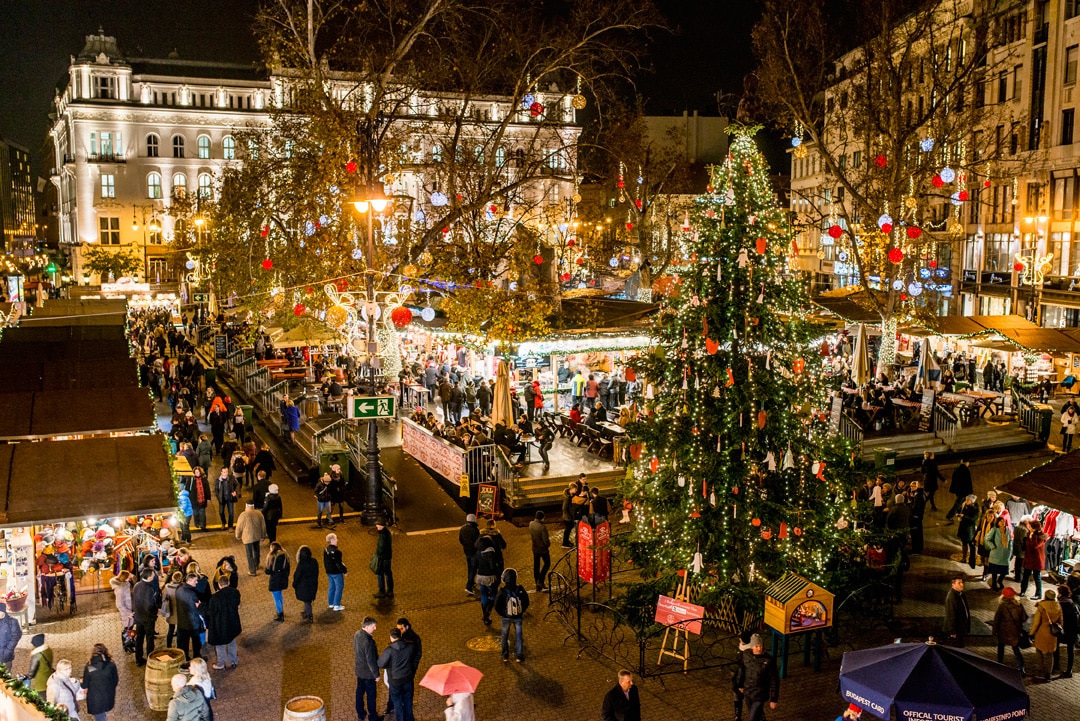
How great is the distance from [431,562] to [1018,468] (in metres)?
14.6

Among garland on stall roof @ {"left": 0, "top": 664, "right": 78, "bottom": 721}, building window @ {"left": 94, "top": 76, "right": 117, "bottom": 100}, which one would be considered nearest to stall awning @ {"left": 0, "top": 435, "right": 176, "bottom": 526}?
garland on stall roof @ {"left": 0, "top": 664, "right": 78, "bottom": 721}

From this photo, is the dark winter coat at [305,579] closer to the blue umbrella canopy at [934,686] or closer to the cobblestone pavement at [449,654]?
the cobblestone pavement at [449,654]

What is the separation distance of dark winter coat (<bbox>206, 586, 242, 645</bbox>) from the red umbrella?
142 inches

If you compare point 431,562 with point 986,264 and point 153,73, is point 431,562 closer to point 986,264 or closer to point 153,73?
point 986,264

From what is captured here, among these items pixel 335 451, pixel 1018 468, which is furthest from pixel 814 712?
pixel 1018 468

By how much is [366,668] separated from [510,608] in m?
2.25

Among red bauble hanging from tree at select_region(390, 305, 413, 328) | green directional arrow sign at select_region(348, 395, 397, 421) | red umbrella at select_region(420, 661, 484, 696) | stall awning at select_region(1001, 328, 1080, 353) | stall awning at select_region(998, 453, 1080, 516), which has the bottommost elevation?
red umbrella at select_region(420, 661, 484, 696)

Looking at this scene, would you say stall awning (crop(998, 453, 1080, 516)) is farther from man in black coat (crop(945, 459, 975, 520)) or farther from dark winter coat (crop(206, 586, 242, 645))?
dark winter coat (crop(206, 586, 242, 645))

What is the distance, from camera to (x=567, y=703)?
1089 cm

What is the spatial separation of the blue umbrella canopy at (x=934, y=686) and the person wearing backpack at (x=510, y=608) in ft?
14.3

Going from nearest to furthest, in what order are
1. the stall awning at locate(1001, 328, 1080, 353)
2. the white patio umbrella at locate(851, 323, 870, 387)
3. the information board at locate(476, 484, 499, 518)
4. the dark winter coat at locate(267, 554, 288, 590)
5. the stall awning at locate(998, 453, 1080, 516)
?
the stall awning at locate(998, 453, 1080, 516)
the dark winter coat at locate(267, 554, 288, 590)
the information board at locate(476, 484, 499, 518)
the stall awning at locate(1001, 328, 1080, 353)
the white patio umbrella at locate(851, 323, 870, 387)

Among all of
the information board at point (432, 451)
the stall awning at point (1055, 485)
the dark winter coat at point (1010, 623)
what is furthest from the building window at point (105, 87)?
the dark winter coat at point (1010, 623)

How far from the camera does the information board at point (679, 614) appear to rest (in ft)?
37.6

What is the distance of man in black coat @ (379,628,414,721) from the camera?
10.0 m
